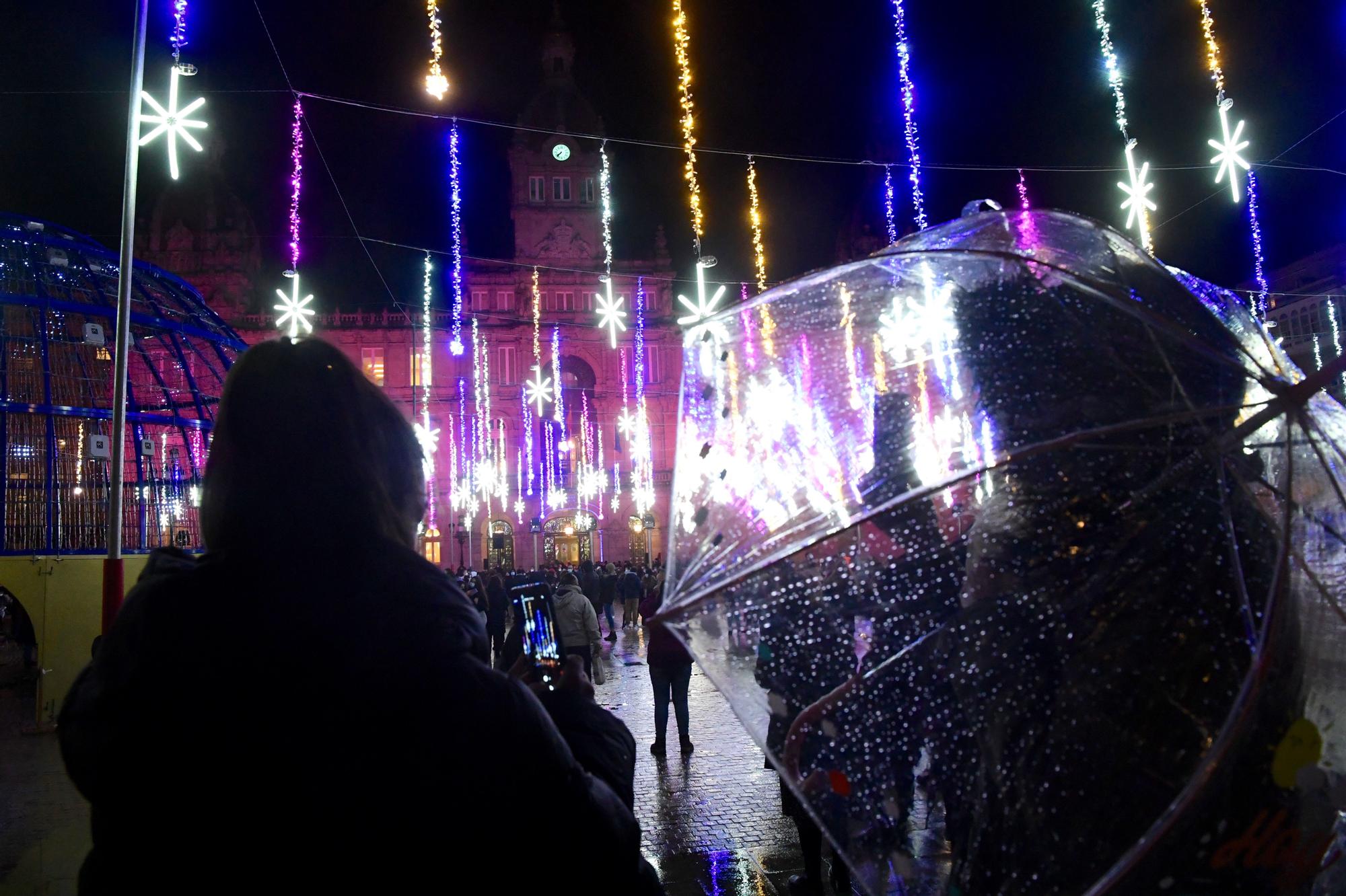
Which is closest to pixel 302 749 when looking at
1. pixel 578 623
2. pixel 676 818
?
pixel 676 818

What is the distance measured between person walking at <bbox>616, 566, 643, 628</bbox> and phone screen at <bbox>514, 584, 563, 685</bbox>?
69.8 ft

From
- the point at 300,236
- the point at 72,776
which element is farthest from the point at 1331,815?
the point at 300,236

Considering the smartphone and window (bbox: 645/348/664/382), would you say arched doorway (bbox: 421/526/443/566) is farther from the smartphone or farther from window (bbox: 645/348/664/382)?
the smartphone

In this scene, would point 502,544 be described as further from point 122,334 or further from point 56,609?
point 122,334

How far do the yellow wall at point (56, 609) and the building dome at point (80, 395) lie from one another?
347mm

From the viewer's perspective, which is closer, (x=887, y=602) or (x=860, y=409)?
(x=887, y=602)

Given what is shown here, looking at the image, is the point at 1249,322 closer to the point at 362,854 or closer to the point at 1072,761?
the point at 1072,761

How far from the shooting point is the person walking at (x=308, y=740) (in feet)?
3.80

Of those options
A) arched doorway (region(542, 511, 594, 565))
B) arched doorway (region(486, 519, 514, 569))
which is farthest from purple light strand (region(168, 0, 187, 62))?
arched doorway (region(542, 511, 594, 565))

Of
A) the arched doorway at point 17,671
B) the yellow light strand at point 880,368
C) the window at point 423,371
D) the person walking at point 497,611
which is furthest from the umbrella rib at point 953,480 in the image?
the window at point 423,371

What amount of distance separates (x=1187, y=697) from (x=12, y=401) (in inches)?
526

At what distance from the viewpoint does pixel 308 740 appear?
3.85ft

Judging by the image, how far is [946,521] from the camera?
2.47m

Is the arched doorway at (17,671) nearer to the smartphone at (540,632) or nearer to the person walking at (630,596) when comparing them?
the smartphone at (540,632)
